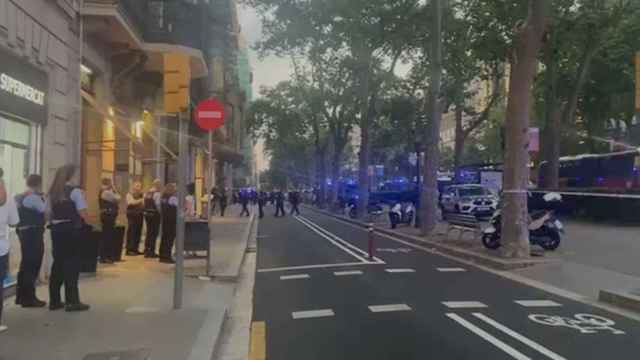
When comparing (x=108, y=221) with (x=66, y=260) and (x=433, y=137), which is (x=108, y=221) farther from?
(x=433, y=137)

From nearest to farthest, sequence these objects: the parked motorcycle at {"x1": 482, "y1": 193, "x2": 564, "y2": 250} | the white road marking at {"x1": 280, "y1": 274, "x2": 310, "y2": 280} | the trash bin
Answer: the trash bin, the white road marking at {"x1": 280, "y1": 274, "x2": 310, "y2": 280}, the parked motorcycle at {"x1": 482, "y1": 193, "x2": 564, "y2": 250}

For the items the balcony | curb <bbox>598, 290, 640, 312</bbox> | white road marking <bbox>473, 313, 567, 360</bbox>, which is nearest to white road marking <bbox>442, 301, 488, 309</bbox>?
white road marking <bbox>473, 313, 567, 360</bbox>

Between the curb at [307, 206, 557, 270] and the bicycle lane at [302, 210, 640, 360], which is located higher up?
the curb at [307, 206, 557, 270]

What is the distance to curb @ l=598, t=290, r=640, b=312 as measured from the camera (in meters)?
10.5

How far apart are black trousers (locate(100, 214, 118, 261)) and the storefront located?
2.84 meters

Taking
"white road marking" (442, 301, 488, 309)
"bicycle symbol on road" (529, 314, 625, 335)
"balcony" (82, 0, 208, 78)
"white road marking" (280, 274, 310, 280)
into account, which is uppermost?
"balcony" (82, 0, 208, 78)

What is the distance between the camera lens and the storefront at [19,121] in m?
10.3

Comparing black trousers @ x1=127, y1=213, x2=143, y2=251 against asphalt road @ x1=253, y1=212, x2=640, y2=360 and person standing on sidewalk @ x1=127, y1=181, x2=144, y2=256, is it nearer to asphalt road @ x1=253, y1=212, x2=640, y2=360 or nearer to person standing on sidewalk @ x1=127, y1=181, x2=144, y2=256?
person standing on sidewalk @ x1=127, y1=181, x2=144, y2=256

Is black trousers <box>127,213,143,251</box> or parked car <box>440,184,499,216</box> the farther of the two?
parked car <box>440,184,499,216</box>

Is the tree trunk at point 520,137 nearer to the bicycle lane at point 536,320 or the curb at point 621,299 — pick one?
the bicycle lane at point 536,320

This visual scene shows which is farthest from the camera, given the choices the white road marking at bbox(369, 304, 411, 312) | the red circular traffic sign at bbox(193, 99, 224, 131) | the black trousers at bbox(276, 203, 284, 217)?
the black trousers at bbox(276, 203, 284, 217)

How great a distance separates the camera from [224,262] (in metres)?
16.2

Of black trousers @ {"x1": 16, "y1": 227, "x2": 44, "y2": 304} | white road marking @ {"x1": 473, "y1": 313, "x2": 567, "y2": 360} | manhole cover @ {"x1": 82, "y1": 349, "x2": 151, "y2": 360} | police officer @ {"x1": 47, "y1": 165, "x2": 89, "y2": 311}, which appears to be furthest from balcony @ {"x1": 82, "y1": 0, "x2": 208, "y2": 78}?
white road marking @ {"x1": 473, "y1": 313, "x2": 567, "y2": 360}

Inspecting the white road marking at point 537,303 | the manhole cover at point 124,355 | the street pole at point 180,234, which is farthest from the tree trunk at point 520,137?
the manhole cover at point 124,355
